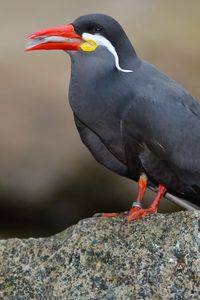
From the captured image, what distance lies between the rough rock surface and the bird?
615 mm

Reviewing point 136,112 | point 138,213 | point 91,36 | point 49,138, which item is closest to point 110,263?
point 138,213

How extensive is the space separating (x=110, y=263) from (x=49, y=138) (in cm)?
497

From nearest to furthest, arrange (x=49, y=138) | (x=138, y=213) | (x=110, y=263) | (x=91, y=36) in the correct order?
(x=110, y=263) → (x=138, y=213) → (x=91, y=36) → (x=49, y=138)

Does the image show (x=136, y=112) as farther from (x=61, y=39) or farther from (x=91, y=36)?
(x=61, y=39)

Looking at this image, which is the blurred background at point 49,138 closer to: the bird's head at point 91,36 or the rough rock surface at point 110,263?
the bird's head at point 91,36

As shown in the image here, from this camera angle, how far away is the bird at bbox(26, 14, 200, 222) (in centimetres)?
559

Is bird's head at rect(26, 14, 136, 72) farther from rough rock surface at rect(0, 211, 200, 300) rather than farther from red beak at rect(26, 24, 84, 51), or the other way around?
rough rock surface at rect(0, 211, 200, 300)

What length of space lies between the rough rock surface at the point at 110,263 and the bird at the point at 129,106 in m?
0.61

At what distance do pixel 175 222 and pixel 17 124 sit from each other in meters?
5.04

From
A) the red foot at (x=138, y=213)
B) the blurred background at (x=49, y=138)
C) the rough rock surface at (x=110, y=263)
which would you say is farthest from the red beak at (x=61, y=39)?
the blurred background at (x=49, y=138)

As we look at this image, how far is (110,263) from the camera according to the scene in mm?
4738

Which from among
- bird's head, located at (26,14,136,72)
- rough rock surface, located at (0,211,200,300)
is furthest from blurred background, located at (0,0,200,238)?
rough rock surface, located at (0,211,200,300)

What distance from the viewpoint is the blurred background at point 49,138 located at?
9500 millimetres

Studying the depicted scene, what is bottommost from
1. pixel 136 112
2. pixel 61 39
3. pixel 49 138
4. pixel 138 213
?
pixel 49 138
